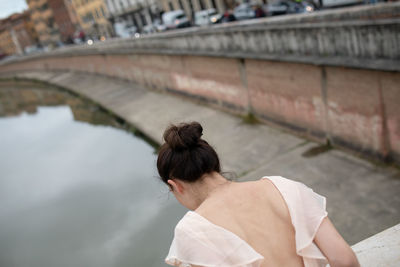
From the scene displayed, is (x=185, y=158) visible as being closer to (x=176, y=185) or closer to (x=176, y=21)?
(x=176, y=185)

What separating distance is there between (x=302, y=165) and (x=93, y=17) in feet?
166

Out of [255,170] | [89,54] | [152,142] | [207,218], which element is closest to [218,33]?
[152,142]

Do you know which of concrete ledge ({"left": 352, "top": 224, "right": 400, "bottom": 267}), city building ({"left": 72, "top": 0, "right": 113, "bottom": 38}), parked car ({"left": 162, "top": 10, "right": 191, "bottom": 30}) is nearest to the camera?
concrete ledge ({"left": 352, "top": 224, "right": 400, "bottom": 267})

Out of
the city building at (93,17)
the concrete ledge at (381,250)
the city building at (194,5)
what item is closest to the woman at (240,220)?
the concrete ledge at (381,250)

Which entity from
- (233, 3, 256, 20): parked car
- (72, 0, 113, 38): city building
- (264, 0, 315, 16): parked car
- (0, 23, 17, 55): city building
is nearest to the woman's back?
(264, 0, 315, 16): parked car

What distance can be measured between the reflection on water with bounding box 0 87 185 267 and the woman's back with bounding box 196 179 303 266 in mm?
3851

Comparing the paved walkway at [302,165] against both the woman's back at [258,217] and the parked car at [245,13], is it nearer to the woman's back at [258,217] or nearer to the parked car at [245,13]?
the woman's back at [258,217]

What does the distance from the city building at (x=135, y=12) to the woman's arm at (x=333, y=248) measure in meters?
35.9

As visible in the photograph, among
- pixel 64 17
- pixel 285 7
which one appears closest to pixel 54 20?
pixel 64 17

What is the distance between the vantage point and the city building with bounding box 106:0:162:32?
1487 inches

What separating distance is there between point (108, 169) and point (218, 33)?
535 centimetres

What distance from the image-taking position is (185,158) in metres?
1.54

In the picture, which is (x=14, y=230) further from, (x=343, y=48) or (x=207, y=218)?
(x=207, y=218)

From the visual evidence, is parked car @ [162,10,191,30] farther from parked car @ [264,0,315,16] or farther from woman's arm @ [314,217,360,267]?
woman's arm @ [314,217,360,267]
